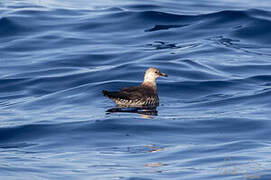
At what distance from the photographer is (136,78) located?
19750 millimetres

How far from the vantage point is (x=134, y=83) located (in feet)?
62.8

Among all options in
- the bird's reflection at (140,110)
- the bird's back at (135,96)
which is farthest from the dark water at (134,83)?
the bird's back at (135,96)

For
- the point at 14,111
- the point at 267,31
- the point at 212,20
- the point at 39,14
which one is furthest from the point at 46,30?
the point at 14,111

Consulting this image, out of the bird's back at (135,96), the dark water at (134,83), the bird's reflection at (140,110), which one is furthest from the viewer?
the bird's back at (135,96)

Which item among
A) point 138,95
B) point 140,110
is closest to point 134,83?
point 138,95

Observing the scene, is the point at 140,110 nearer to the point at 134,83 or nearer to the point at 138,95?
the point at 138,95

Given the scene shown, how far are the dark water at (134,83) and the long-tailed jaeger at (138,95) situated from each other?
39 centimetres

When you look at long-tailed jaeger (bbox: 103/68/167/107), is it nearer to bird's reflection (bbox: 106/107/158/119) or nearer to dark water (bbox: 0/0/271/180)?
bird's reflection (bbox: 106/107/158/119)

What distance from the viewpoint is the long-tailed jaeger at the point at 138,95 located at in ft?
51.8

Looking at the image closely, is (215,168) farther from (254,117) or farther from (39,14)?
(39,14)

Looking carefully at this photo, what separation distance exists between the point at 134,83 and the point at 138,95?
116 inches

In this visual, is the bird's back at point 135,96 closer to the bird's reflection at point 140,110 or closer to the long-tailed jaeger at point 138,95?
the long-tailed jaeger at point 138,95

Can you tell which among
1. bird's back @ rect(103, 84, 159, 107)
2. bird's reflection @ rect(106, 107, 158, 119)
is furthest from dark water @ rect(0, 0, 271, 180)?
bird's back @ rect(103, 84, 159, 107)

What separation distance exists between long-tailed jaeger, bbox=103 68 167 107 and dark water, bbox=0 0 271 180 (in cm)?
39
